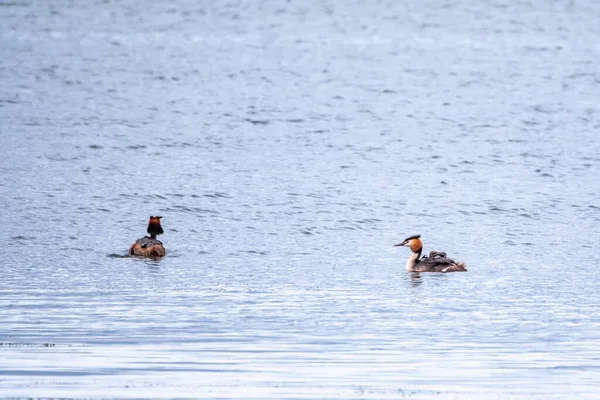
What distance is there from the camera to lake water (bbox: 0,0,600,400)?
551 inches

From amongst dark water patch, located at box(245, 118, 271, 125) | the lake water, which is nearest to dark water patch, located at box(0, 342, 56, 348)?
the lake water

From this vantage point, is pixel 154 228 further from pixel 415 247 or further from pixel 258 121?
pixel 258 121

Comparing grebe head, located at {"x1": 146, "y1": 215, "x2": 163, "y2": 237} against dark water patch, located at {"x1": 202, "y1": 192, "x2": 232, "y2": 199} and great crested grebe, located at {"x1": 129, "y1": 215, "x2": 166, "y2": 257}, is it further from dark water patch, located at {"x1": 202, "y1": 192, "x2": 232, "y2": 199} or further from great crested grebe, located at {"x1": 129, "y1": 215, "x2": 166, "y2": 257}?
dark water patch, located at {"x1": 202, "y1": 192, "x2": 232, "y2": 199}

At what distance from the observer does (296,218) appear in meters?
26.6

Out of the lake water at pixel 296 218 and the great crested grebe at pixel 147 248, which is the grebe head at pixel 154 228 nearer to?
the lake water at pixel 296 218

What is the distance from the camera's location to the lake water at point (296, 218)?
1399cm

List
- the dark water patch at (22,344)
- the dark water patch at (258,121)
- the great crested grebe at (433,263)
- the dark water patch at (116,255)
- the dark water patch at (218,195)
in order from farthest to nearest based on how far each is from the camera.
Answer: the dark water patch at (258,121)
the dark water patch at (218,195)
the dark water patch at (116,255)
the great crested grebe at (433,263)
the dark water patch at (22,344)

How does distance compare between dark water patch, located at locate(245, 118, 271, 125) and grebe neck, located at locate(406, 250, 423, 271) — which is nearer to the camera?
grebe neck, located at locate(406, 250, 423, 271)

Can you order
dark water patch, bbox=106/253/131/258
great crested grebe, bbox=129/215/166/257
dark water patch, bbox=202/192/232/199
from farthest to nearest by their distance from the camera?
dark water patch, bbox=202/192/232/199, dark water patch, bbox=106/253/131/258, great crested grebe, bbox=129/215/166/257

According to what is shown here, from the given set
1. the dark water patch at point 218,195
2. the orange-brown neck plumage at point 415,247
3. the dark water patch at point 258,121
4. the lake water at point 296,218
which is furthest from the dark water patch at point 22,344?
the dark water patch at point 258,121

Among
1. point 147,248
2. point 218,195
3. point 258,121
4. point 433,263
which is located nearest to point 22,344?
point 147,248

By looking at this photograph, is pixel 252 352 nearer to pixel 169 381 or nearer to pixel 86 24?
pixel 169 381

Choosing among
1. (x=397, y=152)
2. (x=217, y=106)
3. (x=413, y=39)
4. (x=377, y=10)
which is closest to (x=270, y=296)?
(x=397, y=152)

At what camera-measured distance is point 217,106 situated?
140 feet
